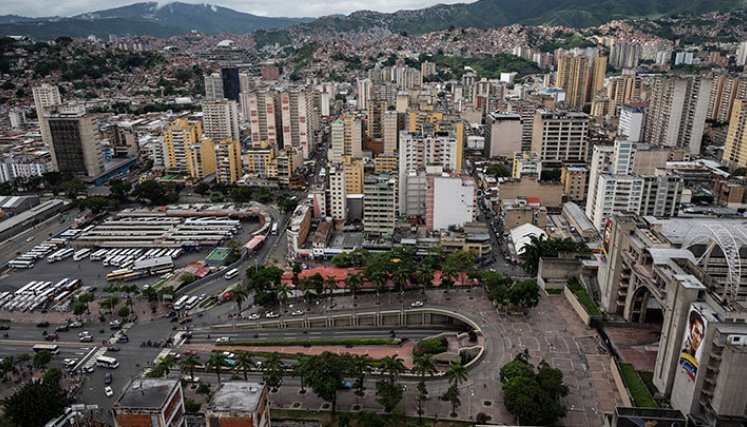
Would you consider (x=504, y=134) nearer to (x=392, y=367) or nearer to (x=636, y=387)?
(x=636, y=387)

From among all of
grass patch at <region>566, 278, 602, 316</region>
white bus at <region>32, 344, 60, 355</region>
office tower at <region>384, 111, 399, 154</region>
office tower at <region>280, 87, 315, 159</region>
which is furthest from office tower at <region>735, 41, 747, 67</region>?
white bus at <region>32, 344, 60, 355</region>

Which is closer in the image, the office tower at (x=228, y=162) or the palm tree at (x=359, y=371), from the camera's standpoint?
the palm tree at (x=359, y=371)

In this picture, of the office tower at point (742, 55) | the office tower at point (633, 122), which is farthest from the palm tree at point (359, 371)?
the office tower at point (742, 55)

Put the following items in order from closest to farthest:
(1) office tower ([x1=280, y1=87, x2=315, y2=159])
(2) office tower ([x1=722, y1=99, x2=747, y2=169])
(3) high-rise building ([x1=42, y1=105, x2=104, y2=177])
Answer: (2) office tower ([x1=722, y1=99, x2=747, y2=169]), (3) high-rise building ([x1=42, y1=105, x2=104, y2=177]), (1) office tower ([x1=280, y1=87, x2=315, y2=159])

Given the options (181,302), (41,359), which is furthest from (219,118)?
(41,359)

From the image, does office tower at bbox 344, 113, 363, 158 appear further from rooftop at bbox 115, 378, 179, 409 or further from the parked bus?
rooftop at bbox 115, 378, 179, 409

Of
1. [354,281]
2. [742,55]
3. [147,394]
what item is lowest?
[354,281]

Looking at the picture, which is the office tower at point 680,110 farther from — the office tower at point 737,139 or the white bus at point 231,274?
the white bus at point 231,274
